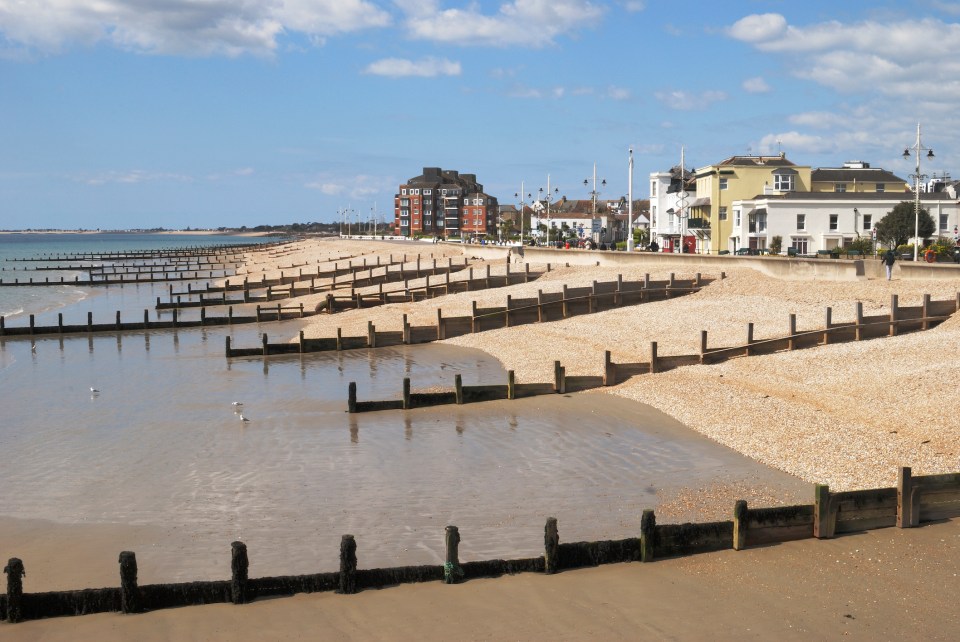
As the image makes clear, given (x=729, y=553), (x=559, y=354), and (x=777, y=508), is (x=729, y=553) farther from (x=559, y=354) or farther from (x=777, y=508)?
(x=559, y=354)

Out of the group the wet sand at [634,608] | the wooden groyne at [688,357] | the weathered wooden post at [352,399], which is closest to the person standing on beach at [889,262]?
the wooden groyne at [688,357]

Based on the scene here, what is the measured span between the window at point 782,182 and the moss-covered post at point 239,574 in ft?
265

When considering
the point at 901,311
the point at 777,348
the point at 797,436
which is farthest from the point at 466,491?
the point at 901,311

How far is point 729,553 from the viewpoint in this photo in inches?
566

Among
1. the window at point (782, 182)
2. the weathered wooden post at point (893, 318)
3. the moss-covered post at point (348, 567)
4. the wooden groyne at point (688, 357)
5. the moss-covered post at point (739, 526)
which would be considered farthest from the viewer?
the window at point (782, 182)

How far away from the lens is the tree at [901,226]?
219 ft

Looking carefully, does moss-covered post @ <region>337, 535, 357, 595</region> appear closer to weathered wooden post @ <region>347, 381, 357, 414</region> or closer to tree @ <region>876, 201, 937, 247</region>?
weathered wooden post @ <region>347, 381, 357, 414</region>

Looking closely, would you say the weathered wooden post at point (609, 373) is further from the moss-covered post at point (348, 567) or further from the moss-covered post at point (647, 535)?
the moss-covered post at point (348, 567)

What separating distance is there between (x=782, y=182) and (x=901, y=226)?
19.8 m

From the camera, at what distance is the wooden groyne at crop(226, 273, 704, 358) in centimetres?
3962

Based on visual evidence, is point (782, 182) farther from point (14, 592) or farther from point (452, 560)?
point (14, 592)

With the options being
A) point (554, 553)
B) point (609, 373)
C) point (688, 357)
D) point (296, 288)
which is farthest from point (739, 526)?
point (296, 288)

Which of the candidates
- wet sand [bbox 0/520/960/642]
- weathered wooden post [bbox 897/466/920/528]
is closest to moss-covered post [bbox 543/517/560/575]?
wet sand [bbox 0/520/960/642]

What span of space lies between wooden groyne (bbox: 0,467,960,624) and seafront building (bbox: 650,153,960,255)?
186 ft
